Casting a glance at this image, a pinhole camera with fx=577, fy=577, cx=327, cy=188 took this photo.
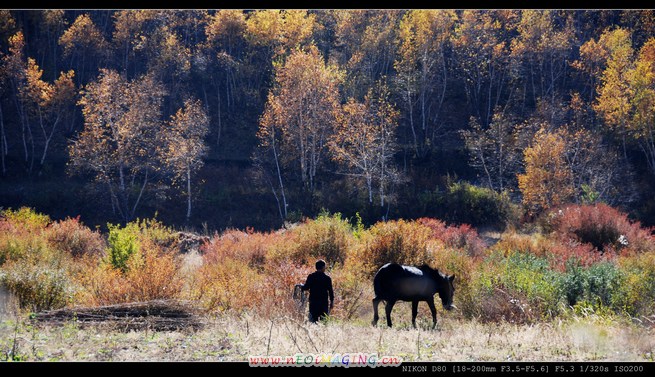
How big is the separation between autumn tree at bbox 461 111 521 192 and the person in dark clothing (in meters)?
28.1

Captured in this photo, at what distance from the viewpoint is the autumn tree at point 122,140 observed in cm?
3747

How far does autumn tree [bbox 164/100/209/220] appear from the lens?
125ft

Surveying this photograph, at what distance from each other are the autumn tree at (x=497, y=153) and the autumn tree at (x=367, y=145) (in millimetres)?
5768

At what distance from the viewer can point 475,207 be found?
36.8 metres

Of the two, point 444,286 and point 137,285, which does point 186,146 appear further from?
point 444,286

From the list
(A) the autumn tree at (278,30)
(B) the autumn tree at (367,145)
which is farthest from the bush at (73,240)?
(A) the autumn tree at (278,30)

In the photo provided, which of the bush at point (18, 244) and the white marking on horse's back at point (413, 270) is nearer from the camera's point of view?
the white marking on horse's back at point (413, 270)

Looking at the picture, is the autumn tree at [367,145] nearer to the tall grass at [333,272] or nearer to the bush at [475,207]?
the bush at [475,207]

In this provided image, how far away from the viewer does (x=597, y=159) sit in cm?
3688

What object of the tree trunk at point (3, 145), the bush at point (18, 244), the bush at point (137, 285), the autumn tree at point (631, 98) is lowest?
the bush at point (18, 244)

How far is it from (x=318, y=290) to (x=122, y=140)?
30.0 metres

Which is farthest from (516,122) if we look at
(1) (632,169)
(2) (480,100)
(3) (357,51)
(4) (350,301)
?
(4) (350,301)

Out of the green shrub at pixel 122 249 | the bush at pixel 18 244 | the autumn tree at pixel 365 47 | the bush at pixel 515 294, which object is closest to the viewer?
the bush at pixel 515 294

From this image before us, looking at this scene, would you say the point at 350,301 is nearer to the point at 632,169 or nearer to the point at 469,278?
the point at 469,278
